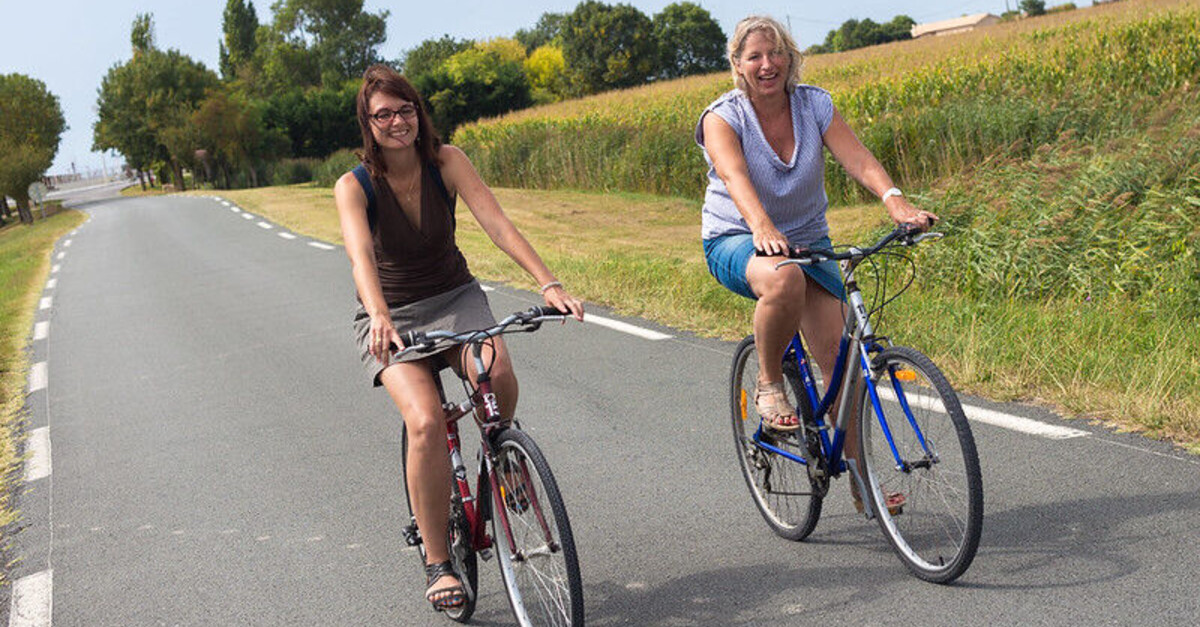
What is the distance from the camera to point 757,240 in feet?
12.5

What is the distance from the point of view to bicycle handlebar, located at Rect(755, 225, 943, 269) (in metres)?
3.69

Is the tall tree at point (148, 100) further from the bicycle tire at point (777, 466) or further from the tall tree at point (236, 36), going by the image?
the bicycle tire at point (777, 466)

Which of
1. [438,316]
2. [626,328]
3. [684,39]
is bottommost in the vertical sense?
[626,328]

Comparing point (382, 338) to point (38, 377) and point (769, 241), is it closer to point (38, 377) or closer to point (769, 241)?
point (769, 241)

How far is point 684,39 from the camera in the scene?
339ft

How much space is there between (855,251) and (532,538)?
1.30 metres

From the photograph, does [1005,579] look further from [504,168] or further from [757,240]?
[504,168]

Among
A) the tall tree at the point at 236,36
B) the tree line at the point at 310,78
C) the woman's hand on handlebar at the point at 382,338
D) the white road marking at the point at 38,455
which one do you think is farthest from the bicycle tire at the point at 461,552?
the tall tree at the point at 236,36

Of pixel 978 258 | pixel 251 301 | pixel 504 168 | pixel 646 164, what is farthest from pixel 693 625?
pixel 504 168

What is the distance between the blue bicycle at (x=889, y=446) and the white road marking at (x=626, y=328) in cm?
431

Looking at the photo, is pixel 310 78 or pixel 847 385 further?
pixel 310 78

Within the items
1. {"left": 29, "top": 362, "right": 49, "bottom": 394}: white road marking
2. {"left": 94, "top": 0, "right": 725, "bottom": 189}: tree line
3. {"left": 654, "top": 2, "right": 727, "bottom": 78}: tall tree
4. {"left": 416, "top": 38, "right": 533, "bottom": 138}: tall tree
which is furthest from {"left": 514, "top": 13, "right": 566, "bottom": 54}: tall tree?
{"left": 29, "top": 362, "right": 49, "bottom": 394}: white road marking

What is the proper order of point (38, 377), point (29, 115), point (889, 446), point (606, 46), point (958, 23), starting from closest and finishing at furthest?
1. point (889, 446)
2. point (38, 377)
3. point (29, 115)
4. point (606, 46)
5. point (958, 23)

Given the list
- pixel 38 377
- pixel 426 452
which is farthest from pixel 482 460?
pixel 38 377
